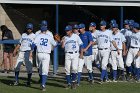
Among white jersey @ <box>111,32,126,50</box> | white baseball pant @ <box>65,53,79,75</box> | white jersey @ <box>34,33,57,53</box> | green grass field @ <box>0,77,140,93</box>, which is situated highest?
white jersey @ <box>111,32,126,50</box>

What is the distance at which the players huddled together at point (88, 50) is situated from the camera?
1387 centimetres

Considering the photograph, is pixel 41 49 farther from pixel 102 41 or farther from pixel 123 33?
pixel 123 33

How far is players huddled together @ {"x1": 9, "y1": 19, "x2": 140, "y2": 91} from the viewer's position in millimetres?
13867

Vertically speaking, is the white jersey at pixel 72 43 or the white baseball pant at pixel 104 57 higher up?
the white jersey at pixel 72 43

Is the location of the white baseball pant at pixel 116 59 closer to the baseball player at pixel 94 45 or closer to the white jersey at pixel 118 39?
the white jersey at pixel 118 39

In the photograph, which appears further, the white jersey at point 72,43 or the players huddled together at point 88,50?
the white jersey at point 72,43

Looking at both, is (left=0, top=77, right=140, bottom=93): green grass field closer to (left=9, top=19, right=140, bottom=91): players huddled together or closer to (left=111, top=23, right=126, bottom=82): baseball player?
(left=9, top=19, right=140, bottom=91): players huddled together

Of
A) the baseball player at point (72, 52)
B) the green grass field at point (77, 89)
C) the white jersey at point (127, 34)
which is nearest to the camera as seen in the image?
the green grass field at point (77, 89)

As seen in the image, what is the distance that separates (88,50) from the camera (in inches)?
590

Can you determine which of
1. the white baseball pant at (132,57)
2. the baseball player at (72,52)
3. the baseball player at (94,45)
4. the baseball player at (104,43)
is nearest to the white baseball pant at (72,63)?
the baseball player at (72,52)

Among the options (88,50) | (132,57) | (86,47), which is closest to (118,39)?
(132,57)

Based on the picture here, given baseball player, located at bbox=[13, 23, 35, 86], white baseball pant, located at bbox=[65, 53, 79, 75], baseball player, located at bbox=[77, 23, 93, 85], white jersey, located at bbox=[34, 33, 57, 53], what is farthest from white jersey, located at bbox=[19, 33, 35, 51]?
Result: baseball player, located at bbox=[77, 23, 93, 85]

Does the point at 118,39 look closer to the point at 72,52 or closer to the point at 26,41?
the point at 72,52

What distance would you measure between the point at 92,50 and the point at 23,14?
19.1 ft
